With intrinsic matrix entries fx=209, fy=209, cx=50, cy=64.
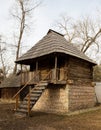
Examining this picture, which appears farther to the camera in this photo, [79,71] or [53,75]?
[79,71]

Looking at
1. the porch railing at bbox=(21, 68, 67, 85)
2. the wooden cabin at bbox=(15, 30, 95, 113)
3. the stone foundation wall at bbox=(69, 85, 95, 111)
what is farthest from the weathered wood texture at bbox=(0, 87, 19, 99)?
the stone foundation wall at bbox=(69, 85, 95, 111)

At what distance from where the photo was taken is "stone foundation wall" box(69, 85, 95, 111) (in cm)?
1569

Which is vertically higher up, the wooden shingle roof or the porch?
the wooden shingle roof

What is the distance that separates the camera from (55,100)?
53.1ft

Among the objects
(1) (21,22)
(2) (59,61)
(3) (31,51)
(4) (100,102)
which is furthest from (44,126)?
(1) (21,22)

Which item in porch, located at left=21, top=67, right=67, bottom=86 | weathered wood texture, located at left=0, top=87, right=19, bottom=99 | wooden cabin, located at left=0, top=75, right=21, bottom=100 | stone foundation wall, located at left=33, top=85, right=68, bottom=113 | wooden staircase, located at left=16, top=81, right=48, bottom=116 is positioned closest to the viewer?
wooden staircase, located at left=16, top=81, right=48, bottom=116

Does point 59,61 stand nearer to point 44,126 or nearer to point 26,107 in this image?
point 26,107

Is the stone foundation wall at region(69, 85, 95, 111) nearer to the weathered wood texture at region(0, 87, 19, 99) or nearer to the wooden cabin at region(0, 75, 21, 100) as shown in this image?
the wooden cabin at region(0, 75, 21, 100)

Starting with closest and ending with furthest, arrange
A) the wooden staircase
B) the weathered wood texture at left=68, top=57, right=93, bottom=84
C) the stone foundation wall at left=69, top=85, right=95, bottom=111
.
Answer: the wooden staircase < the stone foundation wall at left=69, top=85, right=95, bottom=111 < the weathered wood texture at left=68, top=57, right=93, bottom=84

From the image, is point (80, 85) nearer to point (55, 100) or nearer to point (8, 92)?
point (55, 100)

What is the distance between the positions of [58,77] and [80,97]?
2.72 metres

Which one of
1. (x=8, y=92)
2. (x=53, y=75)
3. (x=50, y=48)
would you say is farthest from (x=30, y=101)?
(x=8, y=92)

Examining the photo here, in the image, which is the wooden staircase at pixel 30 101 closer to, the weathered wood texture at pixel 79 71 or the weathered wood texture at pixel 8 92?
the weathered wood texture at pixel 79 71

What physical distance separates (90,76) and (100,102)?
5.61 m
